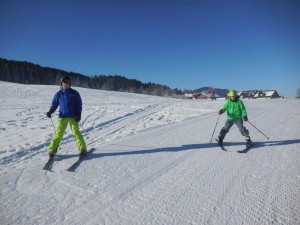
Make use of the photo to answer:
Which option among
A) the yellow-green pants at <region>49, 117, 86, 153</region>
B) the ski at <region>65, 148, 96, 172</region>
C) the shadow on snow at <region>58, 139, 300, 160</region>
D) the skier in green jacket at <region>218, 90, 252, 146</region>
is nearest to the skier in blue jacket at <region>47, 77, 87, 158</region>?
the yellow-green pants at <region>49, 117, 86, 153</region>

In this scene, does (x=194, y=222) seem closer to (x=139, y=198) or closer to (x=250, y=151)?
(x=139, y=198)

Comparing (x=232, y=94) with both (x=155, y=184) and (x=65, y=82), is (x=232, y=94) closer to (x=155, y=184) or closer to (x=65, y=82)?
(x=155, y=184)

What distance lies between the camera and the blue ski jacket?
17.4 ft

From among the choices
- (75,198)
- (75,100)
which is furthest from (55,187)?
(75,100)

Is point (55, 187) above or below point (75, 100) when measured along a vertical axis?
below

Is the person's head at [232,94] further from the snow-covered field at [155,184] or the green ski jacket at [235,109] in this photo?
the snow-covered field at [155,184]

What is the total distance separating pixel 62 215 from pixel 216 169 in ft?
9.64

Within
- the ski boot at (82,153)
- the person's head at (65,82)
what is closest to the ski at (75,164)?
the ski boot at (82,153)

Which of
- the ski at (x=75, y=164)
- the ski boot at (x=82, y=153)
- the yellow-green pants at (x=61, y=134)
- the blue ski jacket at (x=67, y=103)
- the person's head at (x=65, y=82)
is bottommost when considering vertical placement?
the ski at (x=75, y=164)

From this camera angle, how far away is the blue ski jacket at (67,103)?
5297 millimetres

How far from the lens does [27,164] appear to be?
198 inches

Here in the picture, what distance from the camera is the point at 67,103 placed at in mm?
5309

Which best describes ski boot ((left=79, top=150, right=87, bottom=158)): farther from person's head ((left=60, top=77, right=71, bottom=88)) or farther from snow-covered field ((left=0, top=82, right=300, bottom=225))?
person's head ((left=60, top=77, right=71, bottom=88))

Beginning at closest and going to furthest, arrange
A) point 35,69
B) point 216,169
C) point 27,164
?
1. point 216,169
2. point 27,164
3. point 35,69
